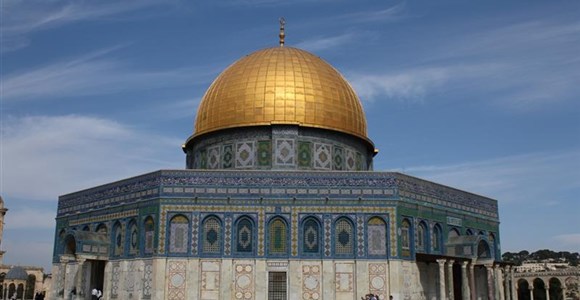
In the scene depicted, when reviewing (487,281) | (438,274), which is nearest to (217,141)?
(438,274)

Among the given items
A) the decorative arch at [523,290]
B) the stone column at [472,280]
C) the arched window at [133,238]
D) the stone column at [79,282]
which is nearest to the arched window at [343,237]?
the stone column at [472,280]

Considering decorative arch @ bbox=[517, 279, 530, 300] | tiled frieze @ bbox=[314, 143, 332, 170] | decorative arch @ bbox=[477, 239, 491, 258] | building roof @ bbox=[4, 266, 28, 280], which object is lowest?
decorative arch @ bbox=[517, 279, 530, 300]

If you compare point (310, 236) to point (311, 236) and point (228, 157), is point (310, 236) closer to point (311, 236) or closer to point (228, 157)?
point (311, 236)

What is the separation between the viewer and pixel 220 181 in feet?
69.8

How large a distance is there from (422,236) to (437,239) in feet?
3.57

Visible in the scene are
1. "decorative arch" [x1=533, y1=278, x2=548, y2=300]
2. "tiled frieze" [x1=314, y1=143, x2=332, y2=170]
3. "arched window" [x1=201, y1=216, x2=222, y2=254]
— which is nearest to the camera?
"arched window" [x1=201, y1=216, x2=222, y2=254]

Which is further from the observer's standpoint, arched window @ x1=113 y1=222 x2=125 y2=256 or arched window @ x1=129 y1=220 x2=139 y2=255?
arched window @ x1=113 y1=222 x2=125 y2=256

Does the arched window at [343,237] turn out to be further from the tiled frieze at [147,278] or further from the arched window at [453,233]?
the tiled frieze at [147,278]

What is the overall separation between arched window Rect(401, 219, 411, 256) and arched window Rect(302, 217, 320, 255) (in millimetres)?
2908

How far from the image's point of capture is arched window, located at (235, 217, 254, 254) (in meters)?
20.8

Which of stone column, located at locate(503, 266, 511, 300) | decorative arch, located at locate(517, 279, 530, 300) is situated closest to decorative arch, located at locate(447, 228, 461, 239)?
stone column, located at locate(503, 266, 511, 300)

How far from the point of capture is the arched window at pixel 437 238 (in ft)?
74.9

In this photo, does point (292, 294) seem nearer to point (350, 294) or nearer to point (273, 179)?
point (350, 294)

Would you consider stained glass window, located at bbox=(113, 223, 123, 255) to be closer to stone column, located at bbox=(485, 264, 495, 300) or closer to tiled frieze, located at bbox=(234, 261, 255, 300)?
tiled frieze, located at bbox=(234, 261, 255, 300)
